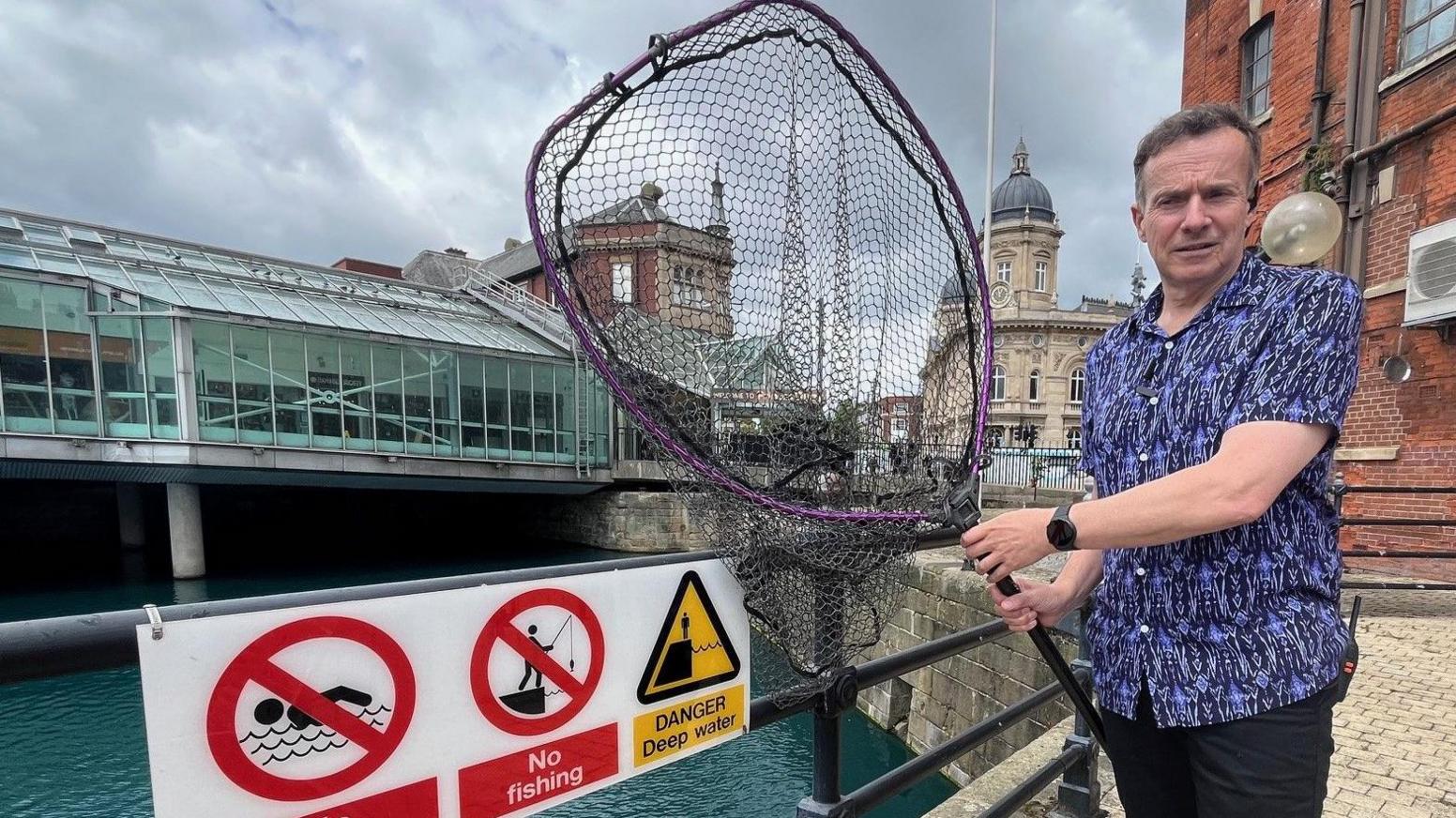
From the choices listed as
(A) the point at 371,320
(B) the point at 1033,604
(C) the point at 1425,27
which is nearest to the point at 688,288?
(B) the point at 1033,604

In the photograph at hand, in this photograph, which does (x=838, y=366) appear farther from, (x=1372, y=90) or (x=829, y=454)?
(x=1372, y=90)

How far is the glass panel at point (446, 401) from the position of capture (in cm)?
1775

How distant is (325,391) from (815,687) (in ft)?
58.7

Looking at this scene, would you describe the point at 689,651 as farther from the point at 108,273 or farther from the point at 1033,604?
the point at 108,273

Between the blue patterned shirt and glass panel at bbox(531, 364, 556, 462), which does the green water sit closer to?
the blue patterned shirt

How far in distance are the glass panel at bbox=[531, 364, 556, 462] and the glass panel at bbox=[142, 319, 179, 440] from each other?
8246 mm

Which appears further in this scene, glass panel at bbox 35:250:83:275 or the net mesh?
glass panel at bbox 35:250:83:275

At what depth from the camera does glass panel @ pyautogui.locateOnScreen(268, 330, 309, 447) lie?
609 inches

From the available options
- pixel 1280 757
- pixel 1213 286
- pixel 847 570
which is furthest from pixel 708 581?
pixel 1213 286

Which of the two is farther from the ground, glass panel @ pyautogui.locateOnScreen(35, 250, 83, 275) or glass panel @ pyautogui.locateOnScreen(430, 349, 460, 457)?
glass panel @ pyautogui.locateOnScreen(35, 250, 83, 275)

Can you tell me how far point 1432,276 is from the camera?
658 centimetres

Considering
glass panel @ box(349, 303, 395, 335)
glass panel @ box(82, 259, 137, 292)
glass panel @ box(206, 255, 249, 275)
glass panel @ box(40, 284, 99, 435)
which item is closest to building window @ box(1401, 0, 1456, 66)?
glass panel @ box(349, 303, 395, 335)

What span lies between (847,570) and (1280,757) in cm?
81

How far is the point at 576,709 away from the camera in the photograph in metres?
1.29
